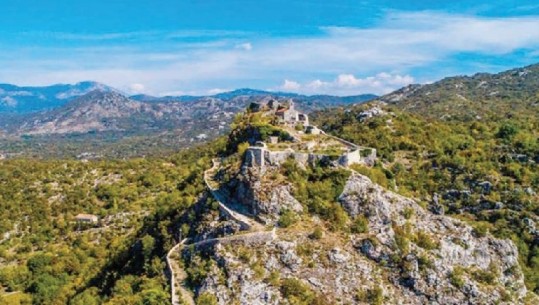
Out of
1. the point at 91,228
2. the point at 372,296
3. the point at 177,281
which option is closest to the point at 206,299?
the point at 177,281

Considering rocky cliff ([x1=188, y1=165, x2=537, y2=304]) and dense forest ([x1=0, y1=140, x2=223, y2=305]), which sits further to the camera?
dense forest ([x1=0, y1=140, x2=223, y2=305])

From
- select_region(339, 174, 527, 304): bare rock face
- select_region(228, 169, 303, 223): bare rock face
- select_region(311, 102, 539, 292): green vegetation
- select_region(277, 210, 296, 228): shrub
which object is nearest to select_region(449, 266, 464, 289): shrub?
select_region(339, 174, 527, 304): bare rock face

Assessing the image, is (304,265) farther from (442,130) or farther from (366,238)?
(442,130)

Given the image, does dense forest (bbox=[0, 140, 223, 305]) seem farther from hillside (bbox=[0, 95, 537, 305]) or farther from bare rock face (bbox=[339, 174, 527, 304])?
bare rock face (bbox=[339, 174, 527, 304])

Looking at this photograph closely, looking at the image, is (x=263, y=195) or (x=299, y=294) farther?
(x=263, y=195)

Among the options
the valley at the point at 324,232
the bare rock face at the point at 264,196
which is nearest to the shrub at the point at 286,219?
the valley at the point at 324,232

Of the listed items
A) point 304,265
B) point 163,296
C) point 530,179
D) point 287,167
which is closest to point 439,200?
point 530,179

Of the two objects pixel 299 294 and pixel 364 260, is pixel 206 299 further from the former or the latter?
pixel 364 260

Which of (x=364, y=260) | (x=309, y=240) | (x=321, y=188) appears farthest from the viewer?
Answer: (x=321, y=188)

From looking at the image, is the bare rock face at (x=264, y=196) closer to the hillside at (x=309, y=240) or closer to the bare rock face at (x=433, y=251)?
the hillside at (x=309, y=240)
